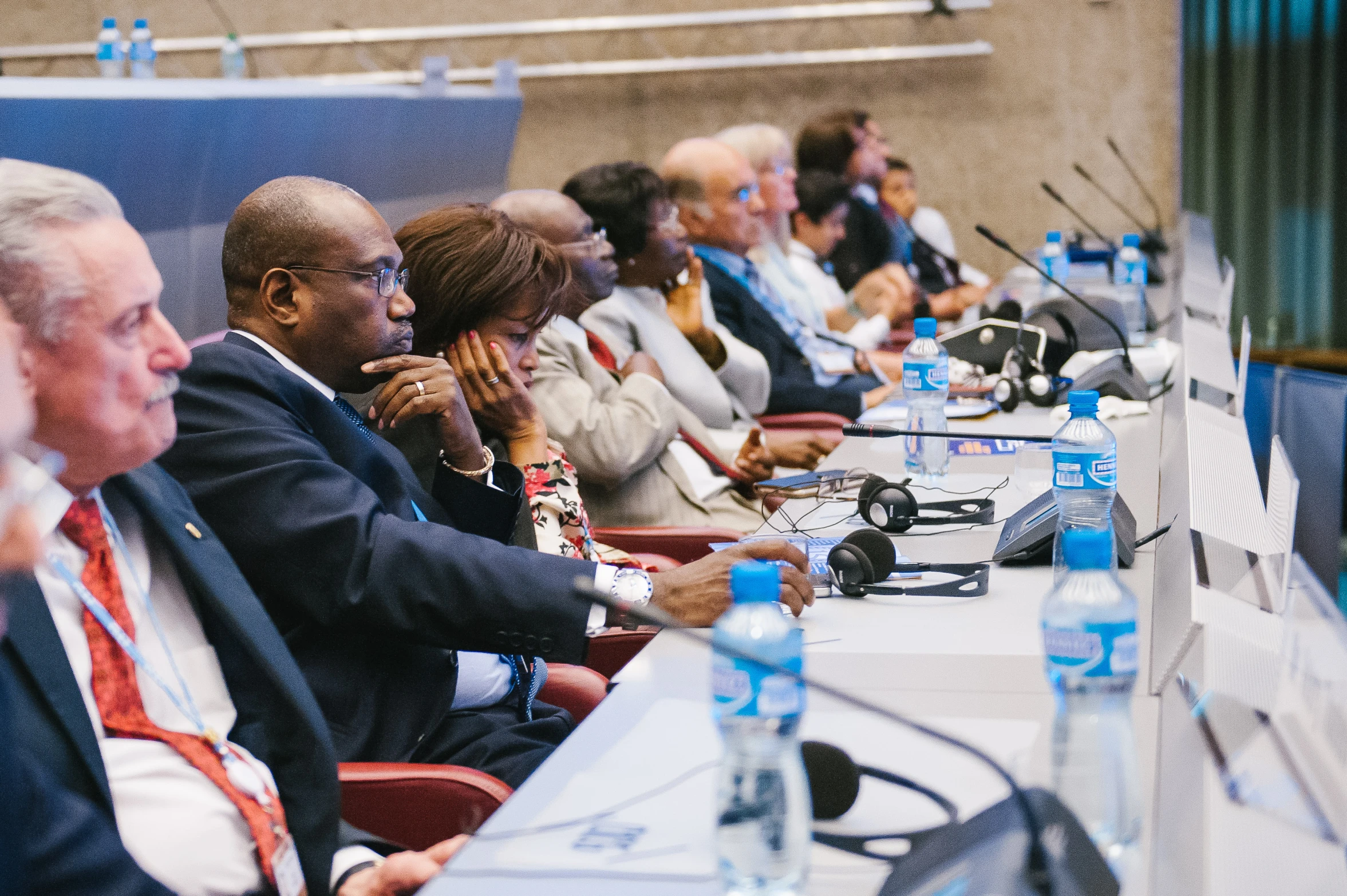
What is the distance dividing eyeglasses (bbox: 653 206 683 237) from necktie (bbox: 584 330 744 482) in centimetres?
42

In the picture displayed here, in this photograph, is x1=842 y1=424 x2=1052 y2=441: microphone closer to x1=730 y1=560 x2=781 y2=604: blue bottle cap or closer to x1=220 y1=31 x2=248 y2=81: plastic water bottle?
x1=730 y1=560 x2=781 y2=604: blue bottle cap

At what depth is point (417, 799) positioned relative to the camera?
1422 millimetres

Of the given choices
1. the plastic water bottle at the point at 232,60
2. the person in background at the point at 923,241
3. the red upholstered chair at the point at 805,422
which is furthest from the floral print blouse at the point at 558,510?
the plastic water bottle at the point at 232,60

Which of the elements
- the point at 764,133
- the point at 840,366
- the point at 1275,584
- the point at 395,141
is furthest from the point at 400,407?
the point at 764,133

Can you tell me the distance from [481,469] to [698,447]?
42.5 inches

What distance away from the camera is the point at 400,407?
1851 mm

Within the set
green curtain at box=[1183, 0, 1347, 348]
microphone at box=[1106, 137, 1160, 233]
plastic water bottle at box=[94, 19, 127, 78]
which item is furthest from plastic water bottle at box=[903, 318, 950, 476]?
green curtain at box=[1183, 0, 1347, 348]

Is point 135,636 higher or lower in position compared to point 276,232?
lower

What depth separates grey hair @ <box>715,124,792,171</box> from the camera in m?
5.17

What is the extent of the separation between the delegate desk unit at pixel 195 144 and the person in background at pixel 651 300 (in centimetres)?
83

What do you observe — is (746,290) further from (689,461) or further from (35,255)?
(35,255)

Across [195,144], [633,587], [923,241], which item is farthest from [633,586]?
[923,241]

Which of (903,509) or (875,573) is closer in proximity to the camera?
(875,573)

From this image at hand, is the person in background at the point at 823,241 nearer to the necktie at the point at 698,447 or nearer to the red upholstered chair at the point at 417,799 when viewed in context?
the necktie at the point at 698,447
